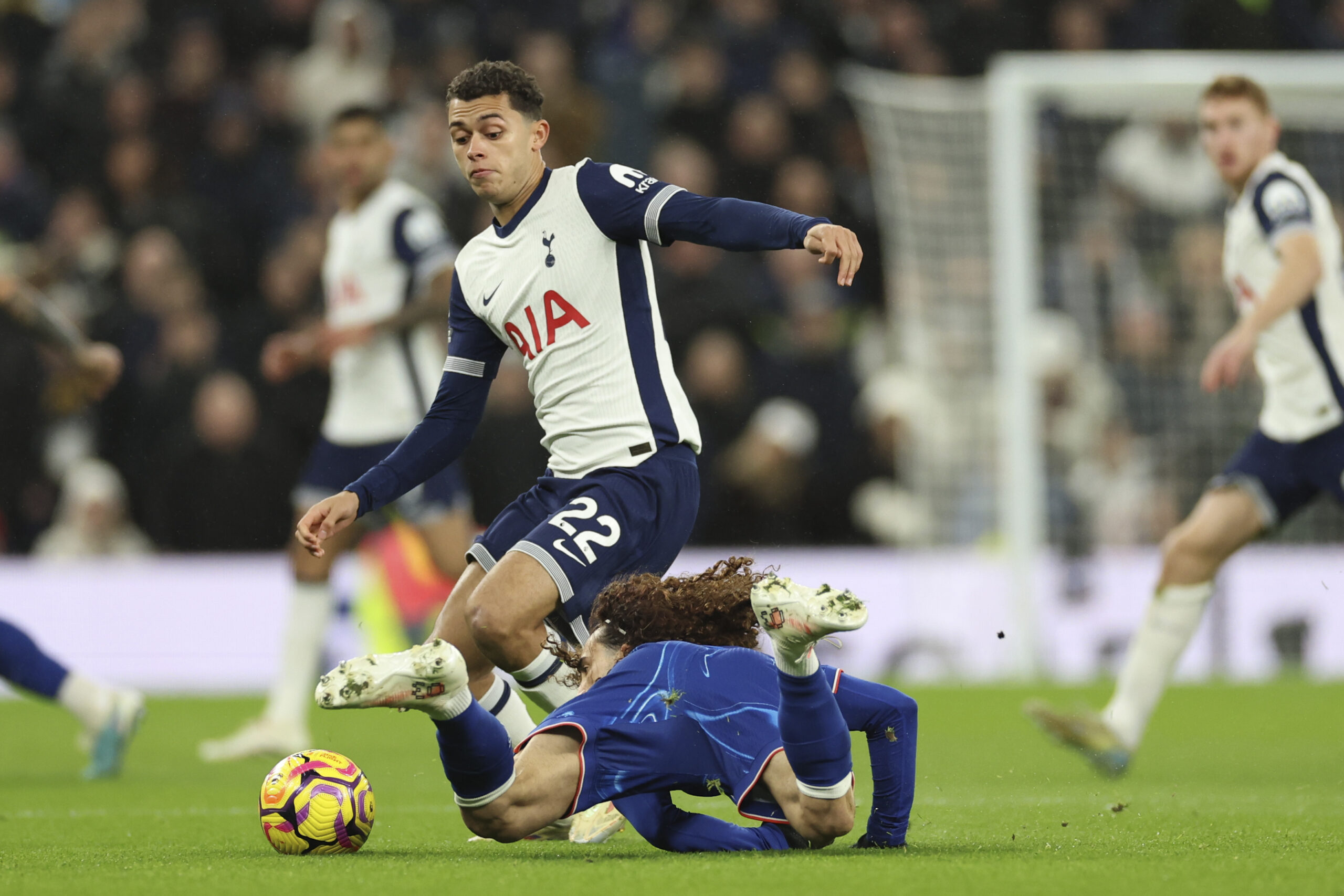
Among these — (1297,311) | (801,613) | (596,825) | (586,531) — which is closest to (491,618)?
(586,531)

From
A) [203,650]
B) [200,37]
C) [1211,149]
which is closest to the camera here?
[1211,149]

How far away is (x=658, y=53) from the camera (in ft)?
43.7

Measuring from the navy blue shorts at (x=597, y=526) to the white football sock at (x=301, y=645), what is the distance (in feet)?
8.69

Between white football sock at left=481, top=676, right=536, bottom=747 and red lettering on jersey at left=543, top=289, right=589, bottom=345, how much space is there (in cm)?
103

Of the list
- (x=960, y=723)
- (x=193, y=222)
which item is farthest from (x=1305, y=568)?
(x=193, y=222)

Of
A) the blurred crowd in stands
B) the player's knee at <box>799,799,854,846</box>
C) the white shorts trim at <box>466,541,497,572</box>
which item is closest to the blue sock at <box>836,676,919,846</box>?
the player's knee at <box>799,799,854,846</box>

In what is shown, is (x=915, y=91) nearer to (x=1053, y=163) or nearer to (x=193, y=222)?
(x=1053, y=163)

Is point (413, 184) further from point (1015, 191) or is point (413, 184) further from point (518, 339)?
point (518, 339)

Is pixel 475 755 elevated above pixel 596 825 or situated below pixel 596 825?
above

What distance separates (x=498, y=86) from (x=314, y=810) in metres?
1.94

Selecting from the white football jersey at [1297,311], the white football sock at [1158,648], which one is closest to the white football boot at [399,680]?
the white football sock at [1158,648]

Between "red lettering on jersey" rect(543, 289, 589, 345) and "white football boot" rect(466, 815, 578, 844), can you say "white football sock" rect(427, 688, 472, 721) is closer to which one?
"white football boot" rect(466, 815, 578, 844)

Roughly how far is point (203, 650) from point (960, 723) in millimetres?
5197

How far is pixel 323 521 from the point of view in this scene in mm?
4438
